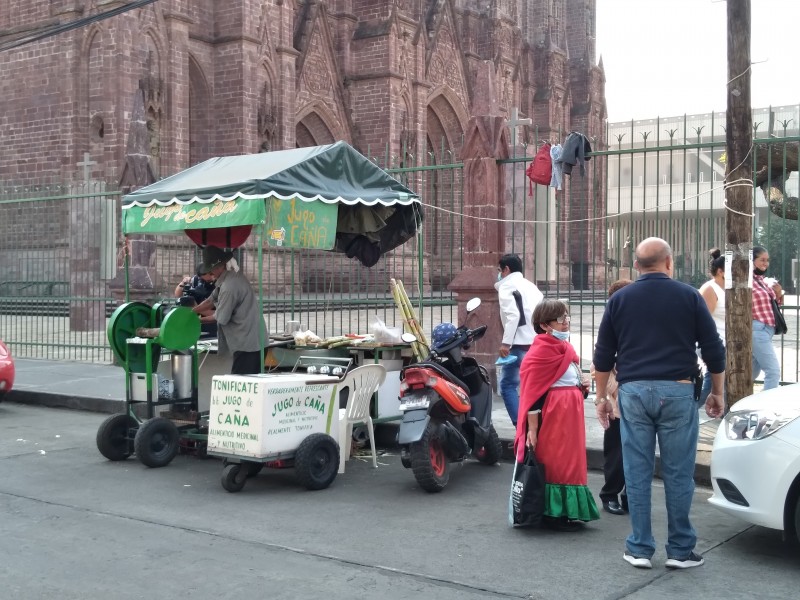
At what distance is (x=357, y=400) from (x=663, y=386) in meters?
3.33

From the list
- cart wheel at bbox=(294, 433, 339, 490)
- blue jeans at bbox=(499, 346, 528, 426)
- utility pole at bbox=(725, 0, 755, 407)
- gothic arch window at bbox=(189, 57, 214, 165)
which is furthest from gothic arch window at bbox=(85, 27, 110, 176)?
utility pole at bbox=(725, 0, 755, 407)

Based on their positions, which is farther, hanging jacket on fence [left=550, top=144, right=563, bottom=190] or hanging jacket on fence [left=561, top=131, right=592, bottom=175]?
hanging jacket on fence [left=550, top=144, right=563, bottom=190]

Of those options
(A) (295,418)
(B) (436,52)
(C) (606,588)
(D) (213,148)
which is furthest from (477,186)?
(B) (436,52)

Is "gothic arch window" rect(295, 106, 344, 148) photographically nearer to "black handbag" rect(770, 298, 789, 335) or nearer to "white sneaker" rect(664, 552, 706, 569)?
"black handbag" rect(770, 298, 789, 335)

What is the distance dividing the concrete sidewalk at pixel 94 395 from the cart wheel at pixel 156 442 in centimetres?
297

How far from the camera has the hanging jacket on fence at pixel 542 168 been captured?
35.7ft

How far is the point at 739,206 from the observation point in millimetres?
7672

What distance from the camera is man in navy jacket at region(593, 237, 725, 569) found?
5.07 meters

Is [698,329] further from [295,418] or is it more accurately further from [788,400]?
[295,418]

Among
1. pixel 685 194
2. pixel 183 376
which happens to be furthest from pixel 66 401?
pixel 685 194

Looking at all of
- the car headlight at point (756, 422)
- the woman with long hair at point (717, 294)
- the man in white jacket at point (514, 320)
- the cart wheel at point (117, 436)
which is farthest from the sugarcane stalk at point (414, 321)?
the car headlight at point (756, 422)

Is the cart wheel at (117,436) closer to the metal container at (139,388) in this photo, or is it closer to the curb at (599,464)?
the metal container at (139,388)

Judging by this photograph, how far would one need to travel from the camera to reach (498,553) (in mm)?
5477

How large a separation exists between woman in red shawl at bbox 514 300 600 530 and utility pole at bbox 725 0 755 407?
8.01 feet
